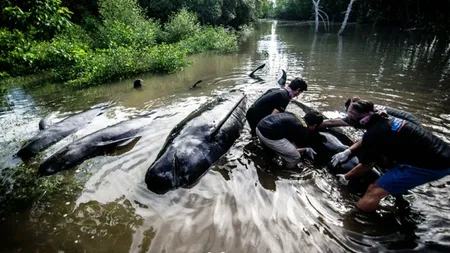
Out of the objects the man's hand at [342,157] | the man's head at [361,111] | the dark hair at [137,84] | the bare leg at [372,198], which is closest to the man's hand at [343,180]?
the man's hand at [342,157]

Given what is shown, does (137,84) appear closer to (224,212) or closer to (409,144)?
(224,212)

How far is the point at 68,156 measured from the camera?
5055 mm

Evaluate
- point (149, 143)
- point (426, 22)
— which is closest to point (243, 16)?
point (426, 22)

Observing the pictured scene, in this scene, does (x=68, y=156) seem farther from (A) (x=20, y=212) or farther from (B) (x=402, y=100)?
(B) (x=402, y=100)

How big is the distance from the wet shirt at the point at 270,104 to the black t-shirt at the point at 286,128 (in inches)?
30.9

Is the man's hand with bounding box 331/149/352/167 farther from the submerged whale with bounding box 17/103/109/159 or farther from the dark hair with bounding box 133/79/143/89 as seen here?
the dark hair with bounding box 133/79/143/89

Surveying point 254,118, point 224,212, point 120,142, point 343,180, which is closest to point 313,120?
point 343,180

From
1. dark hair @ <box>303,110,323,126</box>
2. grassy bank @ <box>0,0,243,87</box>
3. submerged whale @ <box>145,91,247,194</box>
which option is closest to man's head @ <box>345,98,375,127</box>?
dark hair @ <box>303,110,323,126</box>

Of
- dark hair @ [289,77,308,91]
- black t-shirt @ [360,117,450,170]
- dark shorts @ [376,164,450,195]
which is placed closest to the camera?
black t-shirt @ [360,117,450,170]

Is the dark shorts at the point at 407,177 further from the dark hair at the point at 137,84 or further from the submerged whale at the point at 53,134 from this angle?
the dark hair at the point at 137,84

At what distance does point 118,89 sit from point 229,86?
188 inches

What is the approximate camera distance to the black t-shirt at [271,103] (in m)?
5.68

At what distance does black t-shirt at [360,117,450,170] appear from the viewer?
10.5ft

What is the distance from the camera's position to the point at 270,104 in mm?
5762
